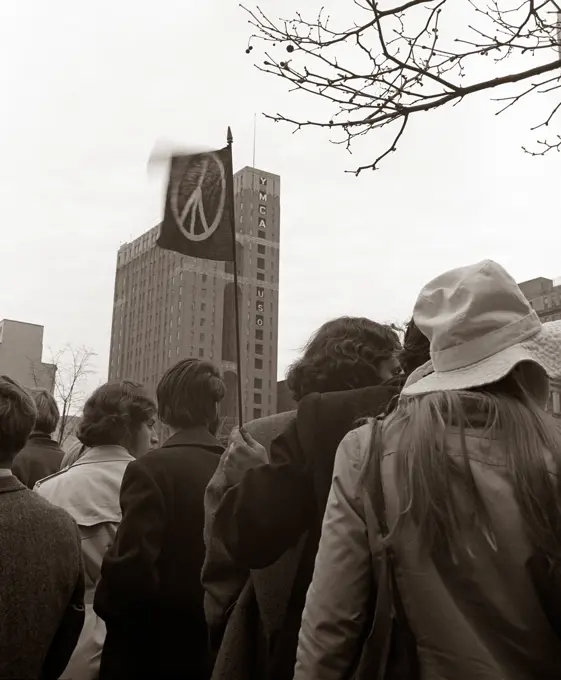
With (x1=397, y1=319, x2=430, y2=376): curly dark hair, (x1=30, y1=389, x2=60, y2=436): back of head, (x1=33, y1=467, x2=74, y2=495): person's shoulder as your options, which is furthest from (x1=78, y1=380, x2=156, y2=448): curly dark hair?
(x1=397, y1=319, x2=430, y2=376): curly dark hair

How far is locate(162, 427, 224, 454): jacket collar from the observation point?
11.0 feet

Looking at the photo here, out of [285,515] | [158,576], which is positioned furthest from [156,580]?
[285,515]

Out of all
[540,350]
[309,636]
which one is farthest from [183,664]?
[540,350]

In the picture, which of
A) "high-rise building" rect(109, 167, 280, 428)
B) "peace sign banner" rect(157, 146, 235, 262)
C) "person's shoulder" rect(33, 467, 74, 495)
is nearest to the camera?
"peace sign banner" rect(157, 146, 235, 262)

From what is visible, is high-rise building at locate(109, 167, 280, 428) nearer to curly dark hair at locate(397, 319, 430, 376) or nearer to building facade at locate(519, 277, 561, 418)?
building facade at locate(519, 277, 561, 418)

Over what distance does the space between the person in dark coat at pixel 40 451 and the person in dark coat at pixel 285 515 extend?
271 centimetres

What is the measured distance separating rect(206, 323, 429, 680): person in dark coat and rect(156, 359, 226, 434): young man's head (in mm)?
1131

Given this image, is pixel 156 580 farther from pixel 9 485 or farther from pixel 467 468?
pixel 467 468

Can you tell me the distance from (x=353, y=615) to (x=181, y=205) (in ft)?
6.67

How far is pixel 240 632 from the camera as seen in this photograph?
93.9 inches

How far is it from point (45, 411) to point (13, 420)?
2.25m

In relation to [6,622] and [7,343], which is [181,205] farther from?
[7,343]

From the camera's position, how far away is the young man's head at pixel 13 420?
2.56 metres

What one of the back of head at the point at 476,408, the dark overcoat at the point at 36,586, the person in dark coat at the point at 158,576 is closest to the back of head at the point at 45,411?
the person in dark coat at the point at 158,576
